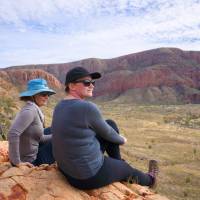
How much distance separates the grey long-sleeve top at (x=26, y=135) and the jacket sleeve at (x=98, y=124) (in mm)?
879

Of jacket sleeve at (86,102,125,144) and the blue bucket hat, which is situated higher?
the blue bucket hat

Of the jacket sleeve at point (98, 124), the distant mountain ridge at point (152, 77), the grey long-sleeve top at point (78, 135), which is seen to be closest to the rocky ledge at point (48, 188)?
the grey long-sleeve top at point (78, 135)

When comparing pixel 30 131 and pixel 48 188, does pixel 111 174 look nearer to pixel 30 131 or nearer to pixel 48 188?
pixel 48 188

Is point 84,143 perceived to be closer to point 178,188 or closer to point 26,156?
point 26,156

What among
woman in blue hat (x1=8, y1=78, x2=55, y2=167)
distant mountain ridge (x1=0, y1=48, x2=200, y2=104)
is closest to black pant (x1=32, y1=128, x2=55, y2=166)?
woman in blue hat (x1=8, y1=78, x2=55, y2=167)

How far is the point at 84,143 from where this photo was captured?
13.6 feet

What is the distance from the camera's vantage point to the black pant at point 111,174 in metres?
4.43

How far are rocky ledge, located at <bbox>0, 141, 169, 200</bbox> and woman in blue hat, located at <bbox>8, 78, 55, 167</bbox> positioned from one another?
20 centimetres

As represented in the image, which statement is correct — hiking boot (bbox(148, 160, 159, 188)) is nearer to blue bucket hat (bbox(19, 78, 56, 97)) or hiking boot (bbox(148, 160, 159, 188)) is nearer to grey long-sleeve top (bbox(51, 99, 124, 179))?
grey long-sleeve top (bbox(51, 99, 124, 179))

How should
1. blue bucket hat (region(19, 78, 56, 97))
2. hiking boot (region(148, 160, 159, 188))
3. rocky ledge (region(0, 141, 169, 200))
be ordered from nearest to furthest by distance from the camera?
rocky ledge (region(0, 141, 169, 200)) < blue bucket hat (region(19, 78, 56, 97)) < hiking boot (region(148, 160, 159, 188))

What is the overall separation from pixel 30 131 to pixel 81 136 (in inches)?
37.4

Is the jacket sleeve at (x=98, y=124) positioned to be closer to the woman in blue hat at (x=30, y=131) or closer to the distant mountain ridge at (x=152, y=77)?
the woman in blue hat at (x=30, y=131)

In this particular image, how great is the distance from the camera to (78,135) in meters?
4.14

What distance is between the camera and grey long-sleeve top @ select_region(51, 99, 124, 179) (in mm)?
4094
